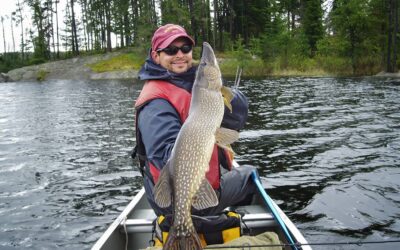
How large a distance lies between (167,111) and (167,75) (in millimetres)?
495

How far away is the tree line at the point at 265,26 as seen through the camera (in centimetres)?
3647

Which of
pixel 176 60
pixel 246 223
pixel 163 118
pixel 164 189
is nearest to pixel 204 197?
pixel 164 189

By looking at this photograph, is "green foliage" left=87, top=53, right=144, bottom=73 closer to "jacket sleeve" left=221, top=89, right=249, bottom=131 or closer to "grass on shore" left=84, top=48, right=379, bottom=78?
"grass on shore" left=84, top=48, right=379, bottom=78

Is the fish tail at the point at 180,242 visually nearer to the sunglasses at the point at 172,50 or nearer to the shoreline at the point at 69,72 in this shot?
the sunglasses at the point at 172,50

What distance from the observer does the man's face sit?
393cm

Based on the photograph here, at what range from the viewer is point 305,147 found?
34.7ft

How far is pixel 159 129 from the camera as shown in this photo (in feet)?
10.7

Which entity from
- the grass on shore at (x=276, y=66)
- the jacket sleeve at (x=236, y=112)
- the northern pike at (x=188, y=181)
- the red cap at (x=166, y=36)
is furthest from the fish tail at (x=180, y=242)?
the grass on shore at (x=276, y=66)

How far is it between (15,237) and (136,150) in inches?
138

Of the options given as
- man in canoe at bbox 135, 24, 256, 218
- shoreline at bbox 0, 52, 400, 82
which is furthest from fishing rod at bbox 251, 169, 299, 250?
shoreline at bbox 0, 52, 400, 82

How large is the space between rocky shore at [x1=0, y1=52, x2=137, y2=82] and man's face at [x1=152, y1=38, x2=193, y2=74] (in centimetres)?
4101

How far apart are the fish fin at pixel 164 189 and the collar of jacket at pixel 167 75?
1.11 metres

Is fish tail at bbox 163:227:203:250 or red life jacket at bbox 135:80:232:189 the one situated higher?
red life jacket at bbox 135:80:232:189

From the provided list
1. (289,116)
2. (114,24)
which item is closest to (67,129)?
(289,116)
